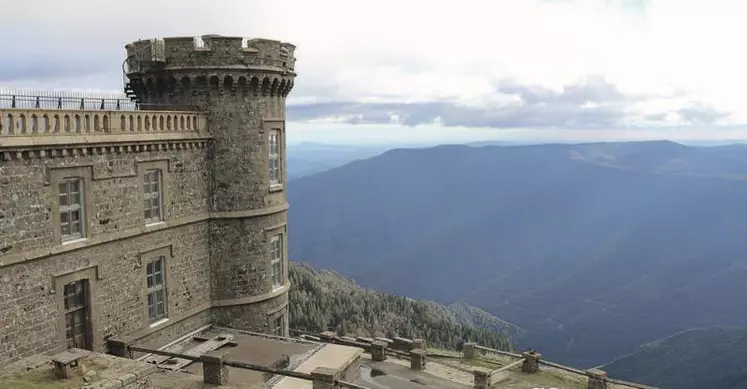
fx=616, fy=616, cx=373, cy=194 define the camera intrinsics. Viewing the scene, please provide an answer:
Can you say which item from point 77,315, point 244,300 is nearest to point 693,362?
point 244,300

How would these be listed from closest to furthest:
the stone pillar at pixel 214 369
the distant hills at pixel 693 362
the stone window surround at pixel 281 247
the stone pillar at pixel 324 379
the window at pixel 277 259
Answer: the stone pillar at pixel 324 379, the stone pillar at pixel 214 369, the stone window surround at pixel 281 247, the window at pixel 277 259, the distant hills at pixel 693 362

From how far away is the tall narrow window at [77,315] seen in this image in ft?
60.0

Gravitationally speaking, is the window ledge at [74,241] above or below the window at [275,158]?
below

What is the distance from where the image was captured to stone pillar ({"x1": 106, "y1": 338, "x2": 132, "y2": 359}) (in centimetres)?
1955

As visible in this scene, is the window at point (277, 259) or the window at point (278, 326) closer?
the window at point (277, 259)

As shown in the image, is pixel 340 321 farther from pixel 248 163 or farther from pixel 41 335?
pixel 41 335

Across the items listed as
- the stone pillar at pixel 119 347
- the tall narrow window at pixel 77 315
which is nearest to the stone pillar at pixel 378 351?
the stone pillar at pixel 119 347

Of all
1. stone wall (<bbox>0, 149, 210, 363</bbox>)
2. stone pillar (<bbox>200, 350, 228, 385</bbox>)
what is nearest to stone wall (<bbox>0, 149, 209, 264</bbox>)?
stone wall (<bbox>0, 149, 210, 363</bbox>)

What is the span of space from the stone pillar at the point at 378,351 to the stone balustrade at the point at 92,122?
10549 mm

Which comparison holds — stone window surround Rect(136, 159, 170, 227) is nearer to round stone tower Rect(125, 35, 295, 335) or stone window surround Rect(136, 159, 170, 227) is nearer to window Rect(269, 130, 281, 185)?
round stone tower Rect(125, 35, 295, 335)

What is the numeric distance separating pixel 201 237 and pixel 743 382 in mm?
120483

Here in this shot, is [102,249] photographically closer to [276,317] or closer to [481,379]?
[276,317]

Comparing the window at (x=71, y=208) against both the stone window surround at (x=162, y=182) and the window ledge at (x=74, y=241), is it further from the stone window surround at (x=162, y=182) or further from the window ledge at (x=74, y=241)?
the stone window surround at (x=162, y=182)

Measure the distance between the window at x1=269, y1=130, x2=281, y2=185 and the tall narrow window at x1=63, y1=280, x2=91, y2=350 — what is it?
891cm
